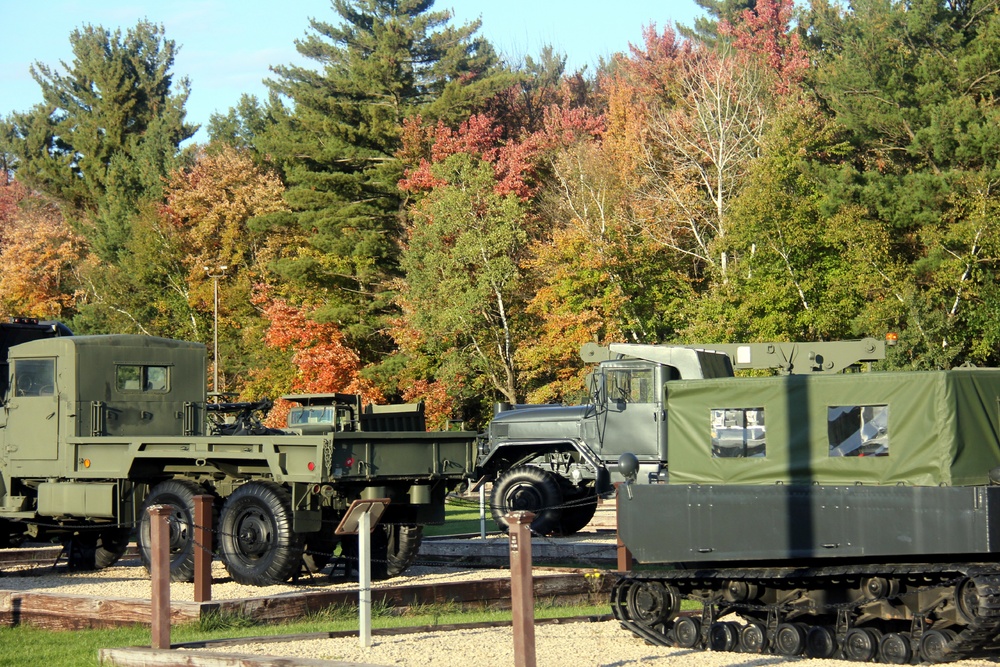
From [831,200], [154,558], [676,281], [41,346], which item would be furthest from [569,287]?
[154,558]

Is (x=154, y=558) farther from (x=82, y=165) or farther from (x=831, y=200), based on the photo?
(x=82, y=165)

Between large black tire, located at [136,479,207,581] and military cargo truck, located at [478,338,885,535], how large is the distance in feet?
18.5

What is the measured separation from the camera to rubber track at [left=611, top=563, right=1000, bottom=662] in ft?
32.0

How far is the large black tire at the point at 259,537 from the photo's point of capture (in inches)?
556

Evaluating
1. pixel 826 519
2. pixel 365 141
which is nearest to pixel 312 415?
pixel 826 519

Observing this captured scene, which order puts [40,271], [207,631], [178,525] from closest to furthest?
[207,631] → [178,525] → [40,271]

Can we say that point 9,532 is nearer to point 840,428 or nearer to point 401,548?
point 401,548

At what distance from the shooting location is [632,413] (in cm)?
2019

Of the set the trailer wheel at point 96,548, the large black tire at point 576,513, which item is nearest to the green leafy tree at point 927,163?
the large black tire at point 576,513

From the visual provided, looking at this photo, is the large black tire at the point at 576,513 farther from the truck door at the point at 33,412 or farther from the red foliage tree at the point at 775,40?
the red foliage tree at the point at 775,40

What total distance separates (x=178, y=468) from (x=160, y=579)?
5158 millimetres

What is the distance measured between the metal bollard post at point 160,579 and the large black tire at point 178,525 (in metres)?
4.14

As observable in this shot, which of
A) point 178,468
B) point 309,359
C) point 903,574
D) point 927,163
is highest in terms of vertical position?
point 927,163

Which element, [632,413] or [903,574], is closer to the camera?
[903,574]
